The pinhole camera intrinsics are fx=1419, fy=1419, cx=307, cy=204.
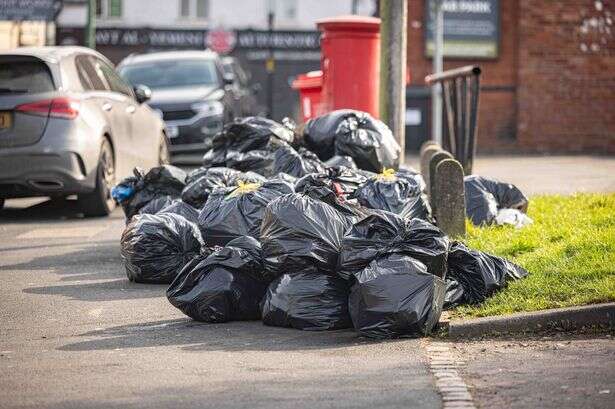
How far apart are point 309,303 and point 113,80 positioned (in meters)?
8.09

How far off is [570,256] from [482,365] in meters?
2.13

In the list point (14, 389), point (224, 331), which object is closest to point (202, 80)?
point (224, 331)

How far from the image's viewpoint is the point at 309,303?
7.69m

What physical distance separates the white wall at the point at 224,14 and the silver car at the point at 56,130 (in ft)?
110

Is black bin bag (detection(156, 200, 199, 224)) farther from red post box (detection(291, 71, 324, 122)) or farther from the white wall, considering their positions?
the white wall

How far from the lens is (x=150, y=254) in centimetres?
949

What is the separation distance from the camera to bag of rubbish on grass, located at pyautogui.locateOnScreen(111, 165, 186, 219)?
11445 millimetres

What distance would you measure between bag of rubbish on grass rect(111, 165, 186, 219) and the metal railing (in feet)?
9.40

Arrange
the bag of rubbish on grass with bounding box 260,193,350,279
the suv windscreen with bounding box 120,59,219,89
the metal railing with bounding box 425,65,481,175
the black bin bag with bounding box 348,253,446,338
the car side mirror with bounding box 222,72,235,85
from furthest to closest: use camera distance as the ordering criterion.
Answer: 1. the suv windscreen with bounding box 120,59,219,89
2. the car side mirror with bounding box 222,72,235,85
3. the metal railing with bounding box 425,65,481,175
4. the bag of rubbish on grass with bounding box 260,193,350,279
5. the black bin bag with bounding box 348,253,446,338

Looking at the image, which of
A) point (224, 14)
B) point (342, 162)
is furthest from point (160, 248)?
point (224, 14)

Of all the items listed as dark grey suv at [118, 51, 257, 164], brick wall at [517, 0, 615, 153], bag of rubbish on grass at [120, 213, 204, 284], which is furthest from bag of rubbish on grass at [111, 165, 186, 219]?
brick wall at [517, 0, 615, 153]

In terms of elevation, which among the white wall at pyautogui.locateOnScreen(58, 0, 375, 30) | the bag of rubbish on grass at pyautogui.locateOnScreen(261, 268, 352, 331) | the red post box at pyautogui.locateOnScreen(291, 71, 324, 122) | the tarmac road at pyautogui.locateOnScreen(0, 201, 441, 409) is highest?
the white wall at pyautogui.locateOnScreen(58, 0, 375, 30)

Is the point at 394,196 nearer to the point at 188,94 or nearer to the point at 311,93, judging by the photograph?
the point at 311,93

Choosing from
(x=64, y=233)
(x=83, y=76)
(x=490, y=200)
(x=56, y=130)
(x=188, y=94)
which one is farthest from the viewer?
(x=188, y=94)
